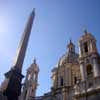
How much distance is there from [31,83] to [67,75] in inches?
237

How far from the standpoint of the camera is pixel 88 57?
2338cm

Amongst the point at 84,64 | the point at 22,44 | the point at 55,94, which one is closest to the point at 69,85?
the point at 55,94

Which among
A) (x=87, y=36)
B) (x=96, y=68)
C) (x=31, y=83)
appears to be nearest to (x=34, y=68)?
(x=31, y=83)

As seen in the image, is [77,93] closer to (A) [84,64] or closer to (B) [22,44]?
(A) [84,64]

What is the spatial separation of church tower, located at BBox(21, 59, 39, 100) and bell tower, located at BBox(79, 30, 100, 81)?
32.2ft

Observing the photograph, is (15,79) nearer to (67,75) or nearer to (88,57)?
(88,57)

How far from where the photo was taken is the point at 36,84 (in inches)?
1184

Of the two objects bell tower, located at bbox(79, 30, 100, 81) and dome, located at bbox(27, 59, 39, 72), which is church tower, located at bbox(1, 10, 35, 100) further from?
dome, located at bbox(27, 59, 39, 72)

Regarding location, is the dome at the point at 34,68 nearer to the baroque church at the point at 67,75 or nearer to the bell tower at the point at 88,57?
the baroque church at the point at 67,75

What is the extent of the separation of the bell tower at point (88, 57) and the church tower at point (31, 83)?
9.83 m

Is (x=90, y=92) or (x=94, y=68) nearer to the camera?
(x=90, y=92)

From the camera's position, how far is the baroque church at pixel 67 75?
9.16 meters

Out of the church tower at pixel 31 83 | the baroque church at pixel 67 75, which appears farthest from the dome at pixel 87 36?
the church tower at pixel 31 83

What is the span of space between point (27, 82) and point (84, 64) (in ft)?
36.5
